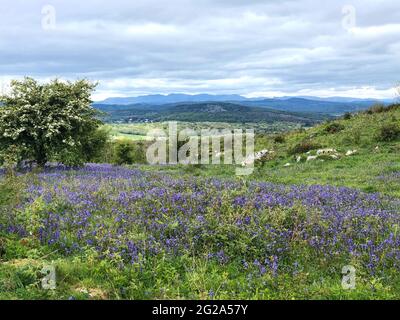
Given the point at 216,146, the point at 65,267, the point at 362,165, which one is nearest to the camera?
the point at 65,267

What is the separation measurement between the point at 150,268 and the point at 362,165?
1873cm

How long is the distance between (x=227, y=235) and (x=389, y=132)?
23.9 m

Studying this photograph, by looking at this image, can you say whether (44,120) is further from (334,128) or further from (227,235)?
(334,128)

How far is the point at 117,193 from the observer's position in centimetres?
1202

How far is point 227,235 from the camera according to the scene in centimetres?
827

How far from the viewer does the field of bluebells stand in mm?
6828

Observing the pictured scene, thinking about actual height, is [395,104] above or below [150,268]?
above

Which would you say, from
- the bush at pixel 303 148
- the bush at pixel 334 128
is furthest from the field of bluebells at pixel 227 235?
the bush at pixel 334 128

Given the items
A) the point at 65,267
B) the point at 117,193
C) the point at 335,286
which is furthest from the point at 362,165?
the point at 65,267

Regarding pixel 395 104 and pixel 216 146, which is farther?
pixel 216 146

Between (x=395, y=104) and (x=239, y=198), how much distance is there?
35.0 meters

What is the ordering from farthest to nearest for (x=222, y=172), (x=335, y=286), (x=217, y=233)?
(x=222, y=172), (x=217, y=233), (x=335, y=286)

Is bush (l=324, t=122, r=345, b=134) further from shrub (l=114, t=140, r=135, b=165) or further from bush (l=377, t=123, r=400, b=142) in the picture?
shrub (l=114, t=140, r=135, b=165)
